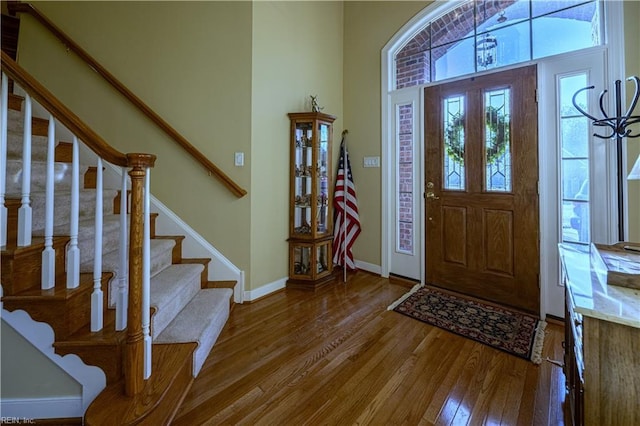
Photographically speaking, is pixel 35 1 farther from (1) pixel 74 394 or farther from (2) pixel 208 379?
(2) pixel 208 379

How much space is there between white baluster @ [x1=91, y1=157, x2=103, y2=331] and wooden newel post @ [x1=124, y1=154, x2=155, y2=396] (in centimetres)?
19

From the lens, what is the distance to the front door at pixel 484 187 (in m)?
2.50

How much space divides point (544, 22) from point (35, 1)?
4439 millimetres

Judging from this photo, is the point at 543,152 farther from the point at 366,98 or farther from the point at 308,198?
the point at 308,198

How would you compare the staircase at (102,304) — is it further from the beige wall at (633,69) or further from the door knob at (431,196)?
the beige wall at (633,69)

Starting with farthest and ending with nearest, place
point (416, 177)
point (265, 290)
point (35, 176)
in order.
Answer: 1. point (416, 177)
2. point (265, 290)
3. point (35, 176)

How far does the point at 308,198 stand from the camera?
3.10 metres

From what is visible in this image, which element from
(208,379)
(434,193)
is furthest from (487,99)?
(208,379)

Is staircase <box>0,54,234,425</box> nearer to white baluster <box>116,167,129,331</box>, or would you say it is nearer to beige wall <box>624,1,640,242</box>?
white baluster <box>116,167,129,331</box>

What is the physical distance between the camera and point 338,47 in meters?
3.66

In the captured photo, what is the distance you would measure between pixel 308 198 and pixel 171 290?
5.16 feet

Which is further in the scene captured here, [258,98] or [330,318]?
[258,98]

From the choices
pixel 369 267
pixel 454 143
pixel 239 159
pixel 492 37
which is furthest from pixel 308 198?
pixel 492 37

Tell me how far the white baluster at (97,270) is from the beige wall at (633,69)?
3229 mm
